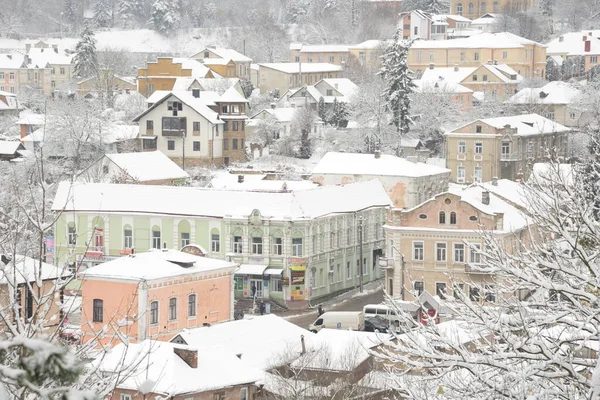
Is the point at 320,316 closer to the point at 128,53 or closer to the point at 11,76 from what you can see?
the point at 11,76

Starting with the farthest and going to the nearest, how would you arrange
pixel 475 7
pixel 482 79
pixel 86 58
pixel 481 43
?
pixel 475 7, pixel 86 58, pixel 481 43, pixel 482 79

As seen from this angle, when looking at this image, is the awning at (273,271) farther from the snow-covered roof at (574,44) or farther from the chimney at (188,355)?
the snow-covered roof at (574,44)

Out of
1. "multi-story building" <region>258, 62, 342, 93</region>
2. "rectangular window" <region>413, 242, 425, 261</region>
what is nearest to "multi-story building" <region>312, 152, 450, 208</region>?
"rectangular window" <region>413, 242, 425, 261</region>

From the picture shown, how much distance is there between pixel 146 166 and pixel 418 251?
17415mm

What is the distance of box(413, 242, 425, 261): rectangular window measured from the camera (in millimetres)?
38969

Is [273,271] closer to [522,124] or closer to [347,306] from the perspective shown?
[347,306]

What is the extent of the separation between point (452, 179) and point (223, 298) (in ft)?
89.1

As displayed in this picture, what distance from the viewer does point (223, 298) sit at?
115 ft

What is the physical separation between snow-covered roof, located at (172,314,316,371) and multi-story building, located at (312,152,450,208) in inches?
793

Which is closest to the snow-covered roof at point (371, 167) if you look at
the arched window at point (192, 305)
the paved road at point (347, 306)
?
the paved road at point (347, 306)

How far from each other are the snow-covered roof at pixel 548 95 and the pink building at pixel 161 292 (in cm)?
4171

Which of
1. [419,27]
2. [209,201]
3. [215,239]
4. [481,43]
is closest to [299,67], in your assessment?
[481,43]

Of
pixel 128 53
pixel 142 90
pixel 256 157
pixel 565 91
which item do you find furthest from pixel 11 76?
pixel 565 91

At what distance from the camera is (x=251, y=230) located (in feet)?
138
